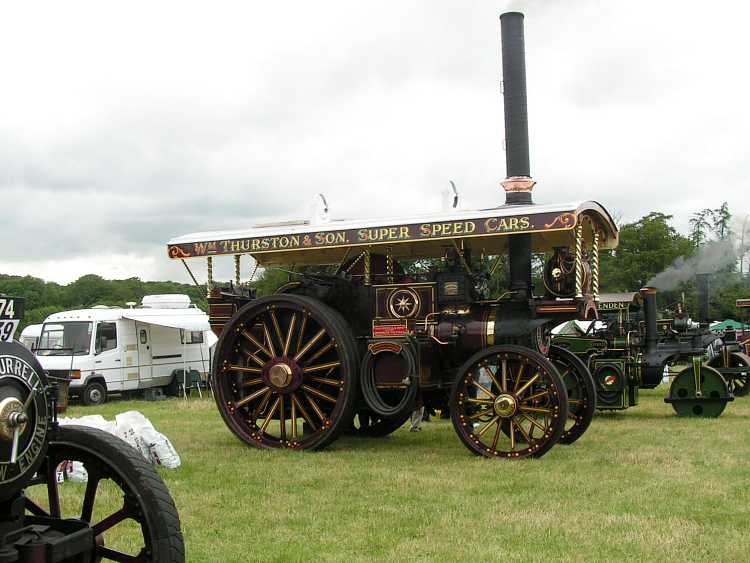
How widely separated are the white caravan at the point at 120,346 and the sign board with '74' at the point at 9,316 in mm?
12079

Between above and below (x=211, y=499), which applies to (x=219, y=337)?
above

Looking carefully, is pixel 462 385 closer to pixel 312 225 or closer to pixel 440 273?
pixel 440 273

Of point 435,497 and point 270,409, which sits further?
point 270,409

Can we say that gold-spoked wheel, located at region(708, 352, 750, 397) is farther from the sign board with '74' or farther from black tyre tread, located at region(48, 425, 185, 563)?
the sign board with '74'

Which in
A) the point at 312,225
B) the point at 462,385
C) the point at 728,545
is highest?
the point at 312,225

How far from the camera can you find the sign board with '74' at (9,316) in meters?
3.02

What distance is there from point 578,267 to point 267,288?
31.6 m

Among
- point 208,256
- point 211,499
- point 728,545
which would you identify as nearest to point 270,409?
point 208,256

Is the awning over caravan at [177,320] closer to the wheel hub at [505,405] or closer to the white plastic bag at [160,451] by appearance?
the white plastic bag at [160,451]

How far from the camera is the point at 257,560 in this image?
4480mm

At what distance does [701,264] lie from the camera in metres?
20.6

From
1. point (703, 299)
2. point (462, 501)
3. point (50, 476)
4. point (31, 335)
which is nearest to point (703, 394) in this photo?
point (703, 299)

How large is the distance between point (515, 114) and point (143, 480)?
258 inches

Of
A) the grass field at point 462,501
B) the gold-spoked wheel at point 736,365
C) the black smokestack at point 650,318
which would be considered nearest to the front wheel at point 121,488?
the grass field at point 462,501
